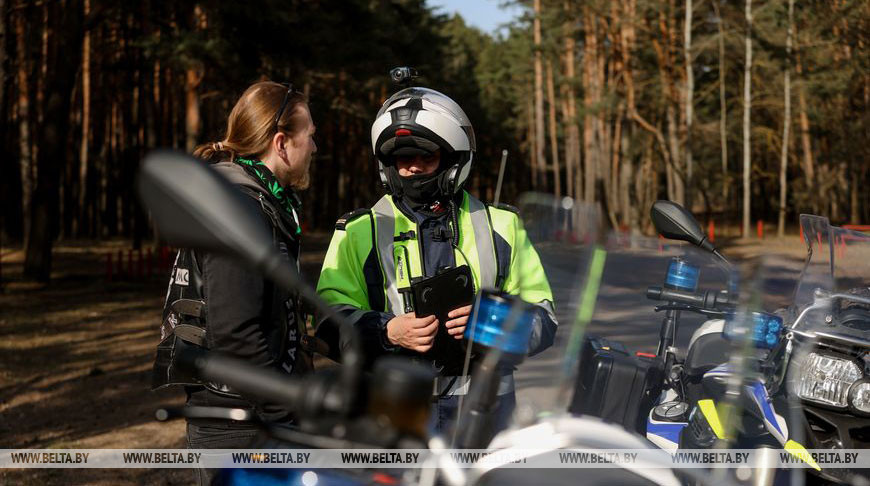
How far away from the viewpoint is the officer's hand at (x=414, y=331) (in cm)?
289

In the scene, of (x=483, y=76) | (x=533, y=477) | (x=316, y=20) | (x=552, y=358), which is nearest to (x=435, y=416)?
(x=552, y=358)

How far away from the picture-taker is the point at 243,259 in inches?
51.6

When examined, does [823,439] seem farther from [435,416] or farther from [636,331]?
[435,416]

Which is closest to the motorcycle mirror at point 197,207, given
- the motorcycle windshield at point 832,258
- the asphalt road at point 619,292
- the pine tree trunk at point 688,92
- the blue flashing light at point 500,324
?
the blue flashing light at point 500,324

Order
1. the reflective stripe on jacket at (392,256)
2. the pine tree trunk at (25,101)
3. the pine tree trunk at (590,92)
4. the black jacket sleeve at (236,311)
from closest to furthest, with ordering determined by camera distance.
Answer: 1. the black jacket sleeve at (236,311)
2. the reflective stripe on jacket at (392,256)
3. the pine tree trunk at (25,101)
4. the pine tree trunk at (590,92)

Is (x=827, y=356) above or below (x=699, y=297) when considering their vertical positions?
below

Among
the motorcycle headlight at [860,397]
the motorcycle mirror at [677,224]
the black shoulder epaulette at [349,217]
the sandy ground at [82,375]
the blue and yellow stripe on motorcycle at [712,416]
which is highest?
the motorcycle mirror at [677,224]

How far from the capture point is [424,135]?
3.29 m

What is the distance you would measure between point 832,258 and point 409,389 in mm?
2655

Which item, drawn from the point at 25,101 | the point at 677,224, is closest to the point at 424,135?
the point at 677,224

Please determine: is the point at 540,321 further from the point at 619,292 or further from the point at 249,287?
the point at 249,287

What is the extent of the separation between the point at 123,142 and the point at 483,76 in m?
31.2

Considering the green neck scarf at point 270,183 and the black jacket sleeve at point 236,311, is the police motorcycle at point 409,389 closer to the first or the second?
the black jacket sleeve at point 236,311

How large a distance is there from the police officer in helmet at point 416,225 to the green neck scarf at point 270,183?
17.8 inches
